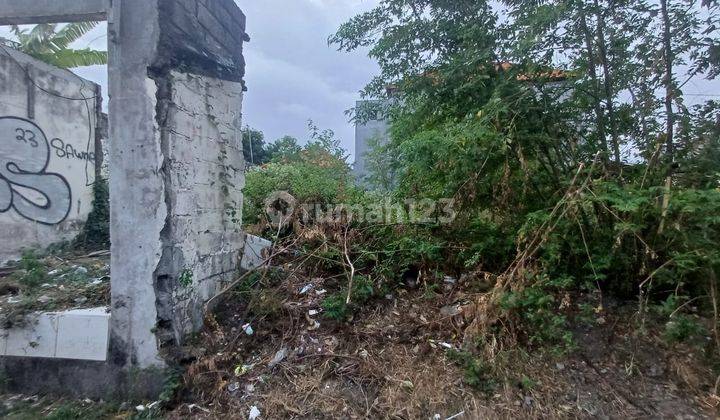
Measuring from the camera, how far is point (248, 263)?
4262 mm

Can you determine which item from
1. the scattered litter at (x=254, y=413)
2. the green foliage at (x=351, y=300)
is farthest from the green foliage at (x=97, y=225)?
the scattered litter at (x=254, y=413)

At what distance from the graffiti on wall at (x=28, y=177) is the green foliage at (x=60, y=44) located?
1309mm

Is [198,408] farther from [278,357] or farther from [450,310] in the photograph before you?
[450,310]

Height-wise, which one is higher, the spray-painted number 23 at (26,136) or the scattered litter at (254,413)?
the spray-painted number 23 at (26,136)

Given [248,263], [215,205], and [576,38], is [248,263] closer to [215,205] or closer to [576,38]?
[215,205]

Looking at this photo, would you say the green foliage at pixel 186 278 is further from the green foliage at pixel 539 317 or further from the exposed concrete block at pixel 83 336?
the green foliage at pixel 539 317

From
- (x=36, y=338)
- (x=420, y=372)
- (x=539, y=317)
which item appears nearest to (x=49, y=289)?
(x=36, y=338)

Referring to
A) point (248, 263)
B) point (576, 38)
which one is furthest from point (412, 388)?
point (576, 38)

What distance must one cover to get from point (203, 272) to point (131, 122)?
127 centimetres

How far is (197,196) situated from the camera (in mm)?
3379

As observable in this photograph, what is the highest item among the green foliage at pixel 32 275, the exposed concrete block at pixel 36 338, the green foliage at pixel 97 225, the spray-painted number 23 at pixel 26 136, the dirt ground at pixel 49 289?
the spray-painted number 23 at pixel 26 136

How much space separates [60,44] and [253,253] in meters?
5.14

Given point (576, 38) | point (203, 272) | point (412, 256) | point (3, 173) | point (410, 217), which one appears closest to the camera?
point (203, 272)

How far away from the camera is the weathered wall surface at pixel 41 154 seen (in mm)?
5277
